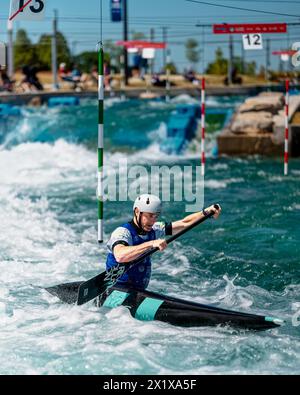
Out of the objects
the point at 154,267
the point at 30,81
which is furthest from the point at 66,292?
the point at 30,81

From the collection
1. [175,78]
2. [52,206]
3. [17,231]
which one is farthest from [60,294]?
[175,78]

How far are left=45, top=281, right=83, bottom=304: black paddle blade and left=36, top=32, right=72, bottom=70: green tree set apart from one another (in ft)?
51.4

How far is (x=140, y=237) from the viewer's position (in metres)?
6.38

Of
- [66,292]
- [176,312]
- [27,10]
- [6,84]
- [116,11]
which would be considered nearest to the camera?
[176,312]

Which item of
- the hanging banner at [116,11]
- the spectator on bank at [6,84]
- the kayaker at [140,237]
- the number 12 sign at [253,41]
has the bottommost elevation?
the kayaker at [140,237]

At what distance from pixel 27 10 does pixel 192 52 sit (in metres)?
17.8

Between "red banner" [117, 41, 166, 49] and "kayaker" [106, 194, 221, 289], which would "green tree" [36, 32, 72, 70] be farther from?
"kayaker" [106, 194, 221, 289]

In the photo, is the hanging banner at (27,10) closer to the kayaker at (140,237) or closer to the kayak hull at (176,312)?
the kayaker at (140,237)

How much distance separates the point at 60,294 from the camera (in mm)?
6879

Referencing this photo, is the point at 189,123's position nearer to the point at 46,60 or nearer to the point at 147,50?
the point at 147,50

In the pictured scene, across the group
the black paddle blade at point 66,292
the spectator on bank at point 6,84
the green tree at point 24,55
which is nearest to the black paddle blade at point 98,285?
the black paddle blade at point 66,292

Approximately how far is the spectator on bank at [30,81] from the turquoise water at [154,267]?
555 centimetres

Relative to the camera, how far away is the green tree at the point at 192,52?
2450cm

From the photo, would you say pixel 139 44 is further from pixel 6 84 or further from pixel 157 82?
pixel 6 84
